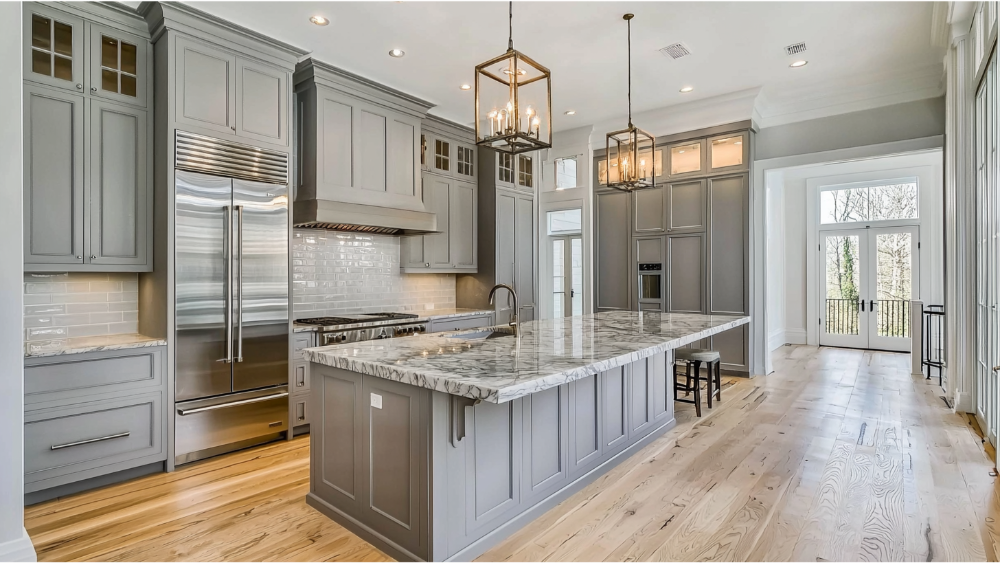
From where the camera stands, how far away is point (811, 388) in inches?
211

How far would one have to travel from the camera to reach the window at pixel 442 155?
5.71 meters

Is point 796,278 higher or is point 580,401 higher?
point 796,278

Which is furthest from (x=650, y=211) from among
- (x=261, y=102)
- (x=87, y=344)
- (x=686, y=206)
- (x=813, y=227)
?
(x=87, y=344)

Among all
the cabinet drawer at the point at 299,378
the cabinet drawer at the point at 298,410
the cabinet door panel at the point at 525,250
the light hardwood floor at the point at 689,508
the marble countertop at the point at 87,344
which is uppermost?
the cabinet door panel at the point at 525,250

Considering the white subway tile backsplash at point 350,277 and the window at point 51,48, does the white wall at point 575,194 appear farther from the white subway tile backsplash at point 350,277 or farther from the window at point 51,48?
the window at point 51,48

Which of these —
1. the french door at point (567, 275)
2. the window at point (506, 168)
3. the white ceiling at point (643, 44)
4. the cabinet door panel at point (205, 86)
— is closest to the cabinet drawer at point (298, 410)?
the cabinet door panel at point (205, 86)

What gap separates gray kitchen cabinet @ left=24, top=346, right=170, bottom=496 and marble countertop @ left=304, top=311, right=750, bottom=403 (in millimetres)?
1399

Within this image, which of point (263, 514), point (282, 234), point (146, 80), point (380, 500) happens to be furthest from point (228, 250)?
point (380, 500)

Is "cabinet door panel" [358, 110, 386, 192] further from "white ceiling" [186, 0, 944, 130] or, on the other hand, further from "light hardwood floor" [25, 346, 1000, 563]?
"light hardwood floor" [25, 346, 1000, 563]

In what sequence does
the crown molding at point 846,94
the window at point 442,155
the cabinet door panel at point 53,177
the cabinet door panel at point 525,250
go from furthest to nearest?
1. the cabinet door panel at point 525,250
2. the window at point 442,155
3. the crown molding at point 846,94
4. the cabinet door panel at point 53,177

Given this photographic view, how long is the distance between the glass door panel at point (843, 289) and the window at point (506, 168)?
5915 mm

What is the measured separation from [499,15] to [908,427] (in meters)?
4.47

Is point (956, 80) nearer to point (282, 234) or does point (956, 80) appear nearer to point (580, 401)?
point (580, 401)

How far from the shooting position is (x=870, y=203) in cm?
821
